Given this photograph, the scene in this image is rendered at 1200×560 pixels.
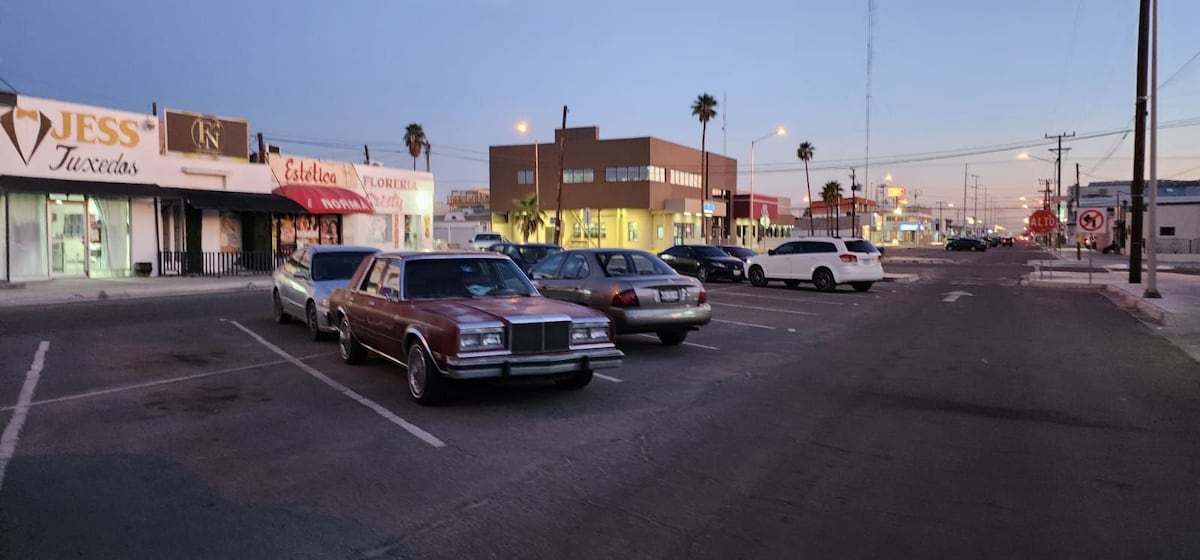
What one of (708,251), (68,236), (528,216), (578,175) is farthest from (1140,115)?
(578,175)

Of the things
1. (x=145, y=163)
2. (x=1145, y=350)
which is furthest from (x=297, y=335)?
(x=145, y=163)

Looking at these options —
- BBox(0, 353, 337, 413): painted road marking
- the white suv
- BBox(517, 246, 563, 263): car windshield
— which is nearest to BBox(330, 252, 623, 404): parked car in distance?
BBox(0, 353, 337, 413): painted road marking

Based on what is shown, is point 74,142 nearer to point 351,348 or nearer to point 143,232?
point 143,232

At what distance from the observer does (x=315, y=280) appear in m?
12.7

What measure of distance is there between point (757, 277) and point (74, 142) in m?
21.6

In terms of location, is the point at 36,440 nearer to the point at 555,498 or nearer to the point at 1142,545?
the point at 555,498

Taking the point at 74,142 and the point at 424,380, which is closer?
the point at 424,380

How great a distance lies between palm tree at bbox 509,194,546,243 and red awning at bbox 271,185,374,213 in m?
22.5

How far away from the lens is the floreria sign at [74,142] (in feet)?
76.1

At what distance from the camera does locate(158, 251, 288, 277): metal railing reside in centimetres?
2706

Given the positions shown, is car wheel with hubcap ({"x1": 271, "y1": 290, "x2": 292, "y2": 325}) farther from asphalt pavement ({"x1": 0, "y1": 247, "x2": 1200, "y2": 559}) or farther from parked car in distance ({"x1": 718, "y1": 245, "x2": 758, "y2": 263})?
parked car in distance ({"x1": 718, "y1": 245, "x2": 758, "y2": 263})

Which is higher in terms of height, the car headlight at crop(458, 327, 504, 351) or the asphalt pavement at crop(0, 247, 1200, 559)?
the car headlight at crop(458, 327, 504, 351)

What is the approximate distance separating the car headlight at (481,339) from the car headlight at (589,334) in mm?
811

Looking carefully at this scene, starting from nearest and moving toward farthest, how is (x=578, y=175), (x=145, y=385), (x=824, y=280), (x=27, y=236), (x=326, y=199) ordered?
1. (x=145, y=385)
2. (x=27, y=236)
3. (x=824, y=280)
4. (x=326, y=199)
5. (x=578, y=175)
